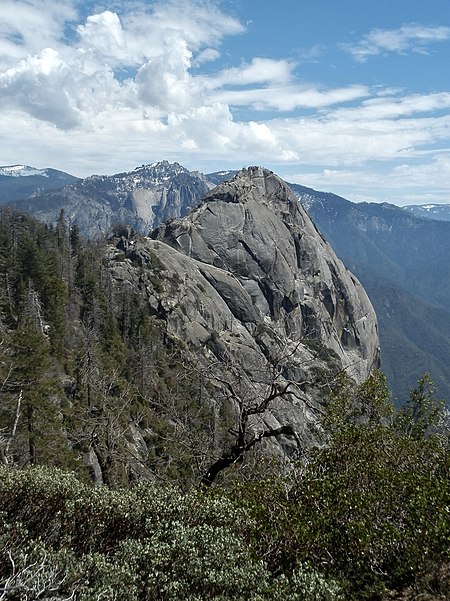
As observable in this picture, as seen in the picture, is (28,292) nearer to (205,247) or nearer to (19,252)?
(19,252)

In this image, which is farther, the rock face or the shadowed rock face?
the shadowed rock face

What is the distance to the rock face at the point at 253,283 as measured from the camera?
319ft

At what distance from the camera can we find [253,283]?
137 m

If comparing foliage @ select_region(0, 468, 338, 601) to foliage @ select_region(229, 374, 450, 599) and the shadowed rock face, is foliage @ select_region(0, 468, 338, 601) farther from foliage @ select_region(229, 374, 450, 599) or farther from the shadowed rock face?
the shadowed rock face

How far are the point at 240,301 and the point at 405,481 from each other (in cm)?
10848

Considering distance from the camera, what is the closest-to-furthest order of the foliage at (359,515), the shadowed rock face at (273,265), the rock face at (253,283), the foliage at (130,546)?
the foliage at (130,546), the foliage at (359,515), the rock face at (253,283), the shadowed rock face at (273,265)

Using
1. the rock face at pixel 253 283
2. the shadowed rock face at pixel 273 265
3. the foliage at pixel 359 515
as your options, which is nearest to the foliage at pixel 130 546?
the foliage at pixel 359 515

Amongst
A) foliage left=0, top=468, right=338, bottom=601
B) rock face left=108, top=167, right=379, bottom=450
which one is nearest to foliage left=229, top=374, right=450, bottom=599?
foliage left=0, top=468, right=338, bottom=601

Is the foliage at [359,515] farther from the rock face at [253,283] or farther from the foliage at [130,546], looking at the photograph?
the rock face at [253,283]

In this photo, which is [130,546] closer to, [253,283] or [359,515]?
[359,515]

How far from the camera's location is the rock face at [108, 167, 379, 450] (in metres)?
97.2

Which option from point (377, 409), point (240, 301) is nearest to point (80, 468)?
point (377, 409)

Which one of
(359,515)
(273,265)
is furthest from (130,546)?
(273,265)

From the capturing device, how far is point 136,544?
31.4 feet
